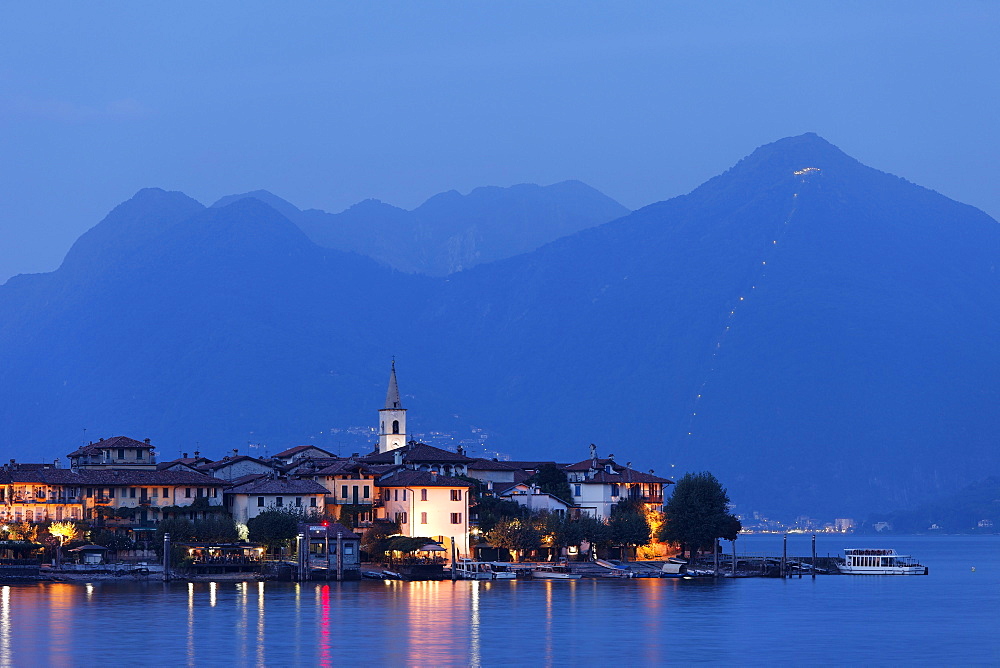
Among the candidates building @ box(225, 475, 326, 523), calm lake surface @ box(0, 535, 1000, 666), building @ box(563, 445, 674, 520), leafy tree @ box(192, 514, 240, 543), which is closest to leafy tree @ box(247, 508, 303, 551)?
leafy tree @ box(192, 514, 240, 543)

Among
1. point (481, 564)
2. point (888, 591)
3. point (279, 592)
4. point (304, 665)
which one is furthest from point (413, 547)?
point (304, 665)

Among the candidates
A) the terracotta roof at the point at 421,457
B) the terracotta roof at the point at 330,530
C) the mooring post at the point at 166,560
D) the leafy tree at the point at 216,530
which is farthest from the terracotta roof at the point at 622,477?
the mooring post at the point at 166,560

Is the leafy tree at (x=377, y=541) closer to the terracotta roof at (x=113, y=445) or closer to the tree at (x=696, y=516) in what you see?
the terracotta roof at (x=113, y=445)

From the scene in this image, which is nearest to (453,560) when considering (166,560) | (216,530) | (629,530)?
(629,530)

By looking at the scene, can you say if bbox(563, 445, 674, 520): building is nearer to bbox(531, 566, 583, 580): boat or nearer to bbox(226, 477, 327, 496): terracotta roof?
bbox(531, 566, 583, 580): boat

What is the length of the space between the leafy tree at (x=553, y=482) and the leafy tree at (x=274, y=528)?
2439 centimetres

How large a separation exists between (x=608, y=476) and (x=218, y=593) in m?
44.3

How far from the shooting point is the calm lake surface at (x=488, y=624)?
225ft

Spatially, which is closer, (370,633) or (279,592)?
(370,633)

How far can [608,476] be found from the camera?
135625 millimetres

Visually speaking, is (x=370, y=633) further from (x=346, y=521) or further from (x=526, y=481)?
(x=526, y=481)

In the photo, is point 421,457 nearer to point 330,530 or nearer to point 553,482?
point 553,482

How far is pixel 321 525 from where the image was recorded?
4360 inches

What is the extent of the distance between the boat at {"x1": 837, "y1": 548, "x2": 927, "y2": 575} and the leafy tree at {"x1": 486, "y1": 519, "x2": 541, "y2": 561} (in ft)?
102
